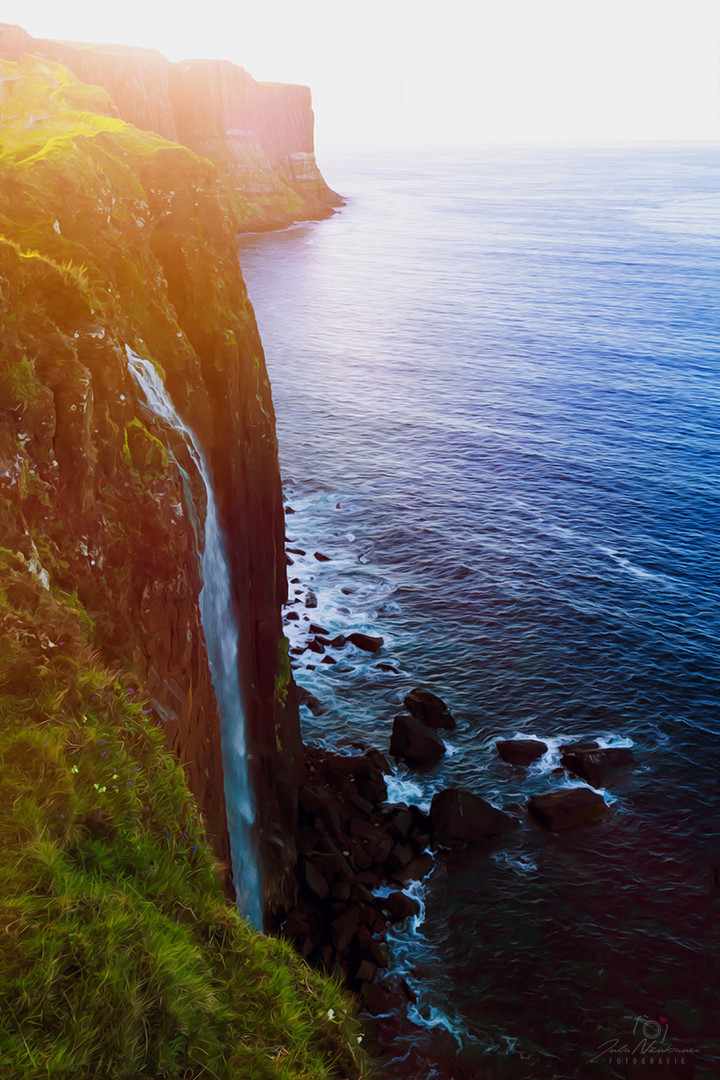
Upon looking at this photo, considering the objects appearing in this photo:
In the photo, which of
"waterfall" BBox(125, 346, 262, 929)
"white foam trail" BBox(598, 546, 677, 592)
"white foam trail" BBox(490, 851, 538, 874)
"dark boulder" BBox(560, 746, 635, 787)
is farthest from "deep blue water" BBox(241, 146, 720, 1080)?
"waterfall" BBox(125, 346, 262, 929)

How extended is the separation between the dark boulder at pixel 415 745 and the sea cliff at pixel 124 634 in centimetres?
871

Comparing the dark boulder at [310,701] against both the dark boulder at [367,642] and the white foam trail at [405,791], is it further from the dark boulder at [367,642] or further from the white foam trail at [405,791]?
the white foam trail at [405,791]

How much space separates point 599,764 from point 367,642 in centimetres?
1456

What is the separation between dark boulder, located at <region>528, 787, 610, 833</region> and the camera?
31844mm

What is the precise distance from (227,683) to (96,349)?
11.0m

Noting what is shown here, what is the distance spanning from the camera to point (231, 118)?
15938 cm

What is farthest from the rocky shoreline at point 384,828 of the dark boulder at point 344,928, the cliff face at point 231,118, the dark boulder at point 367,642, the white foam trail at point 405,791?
the cliff face at point 231,118

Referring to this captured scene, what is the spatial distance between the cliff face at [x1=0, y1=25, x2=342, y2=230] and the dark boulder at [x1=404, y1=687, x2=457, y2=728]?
391 ft

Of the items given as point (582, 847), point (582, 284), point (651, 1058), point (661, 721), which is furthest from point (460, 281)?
point (651, 1058)

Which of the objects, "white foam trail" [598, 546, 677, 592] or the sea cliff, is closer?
the sea cliff

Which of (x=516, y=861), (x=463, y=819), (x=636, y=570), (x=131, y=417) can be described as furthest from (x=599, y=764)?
(x=131, y=417)

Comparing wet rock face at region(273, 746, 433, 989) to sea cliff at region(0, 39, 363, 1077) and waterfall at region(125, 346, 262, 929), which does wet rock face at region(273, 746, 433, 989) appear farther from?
waterfall at region(125, 346, 262, 929)

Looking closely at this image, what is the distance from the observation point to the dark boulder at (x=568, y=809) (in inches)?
1254

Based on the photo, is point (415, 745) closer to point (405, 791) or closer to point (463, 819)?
point (405, 791)
